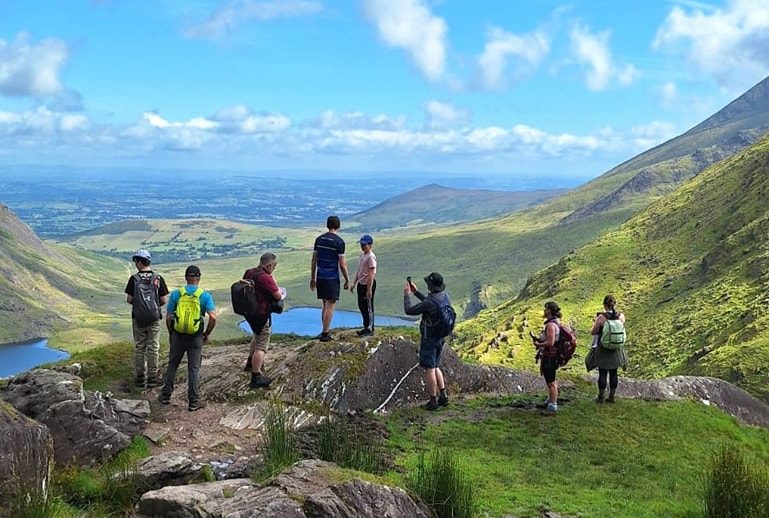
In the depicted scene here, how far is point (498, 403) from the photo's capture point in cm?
1870

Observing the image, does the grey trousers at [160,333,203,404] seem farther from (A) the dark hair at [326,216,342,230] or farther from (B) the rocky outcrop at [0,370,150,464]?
(A) the dark hair at [326,216,342,230]

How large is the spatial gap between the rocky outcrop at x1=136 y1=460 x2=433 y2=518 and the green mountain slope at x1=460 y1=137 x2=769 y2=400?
1537 inches

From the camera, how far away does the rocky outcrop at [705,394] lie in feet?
71.0

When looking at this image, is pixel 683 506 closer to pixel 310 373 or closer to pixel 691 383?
pixel 310 373

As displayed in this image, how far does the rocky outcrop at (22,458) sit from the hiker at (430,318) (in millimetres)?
8378

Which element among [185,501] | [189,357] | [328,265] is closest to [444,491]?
[185,501]

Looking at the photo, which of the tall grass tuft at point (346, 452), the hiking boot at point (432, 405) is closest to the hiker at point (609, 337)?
the hiking boot at point (432, 405)

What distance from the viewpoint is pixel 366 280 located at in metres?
18.1

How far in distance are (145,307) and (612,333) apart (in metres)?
13.2

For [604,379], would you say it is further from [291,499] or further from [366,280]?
[291,499]

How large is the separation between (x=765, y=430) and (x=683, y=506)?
1161cm

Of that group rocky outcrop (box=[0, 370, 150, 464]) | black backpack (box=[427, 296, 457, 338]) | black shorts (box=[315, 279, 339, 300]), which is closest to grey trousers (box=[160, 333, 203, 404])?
rocky outcrop (box=[0, 370, 150, 464])

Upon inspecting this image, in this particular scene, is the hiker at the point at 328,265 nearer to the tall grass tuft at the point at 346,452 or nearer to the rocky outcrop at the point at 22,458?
the tall grass tuft at the point at 346,452

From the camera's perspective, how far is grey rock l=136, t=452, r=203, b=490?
10.2 meters
